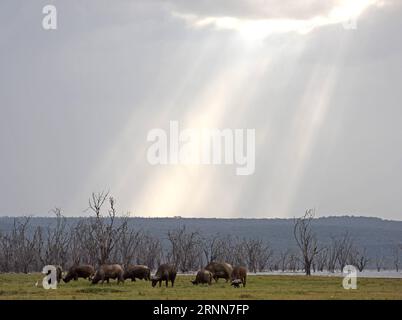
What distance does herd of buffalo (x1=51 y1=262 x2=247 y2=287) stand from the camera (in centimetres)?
4625

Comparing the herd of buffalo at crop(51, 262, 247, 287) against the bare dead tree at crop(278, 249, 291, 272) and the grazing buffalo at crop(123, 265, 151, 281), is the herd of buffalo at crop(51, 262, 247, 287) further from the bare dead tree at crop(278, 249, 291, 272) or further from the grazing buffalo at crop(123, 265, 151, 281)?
the bare dead tree at crop(278, 249, 291, 272)

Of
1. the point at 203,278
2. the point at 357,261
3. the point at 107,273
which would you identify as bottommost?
the point at 357,261

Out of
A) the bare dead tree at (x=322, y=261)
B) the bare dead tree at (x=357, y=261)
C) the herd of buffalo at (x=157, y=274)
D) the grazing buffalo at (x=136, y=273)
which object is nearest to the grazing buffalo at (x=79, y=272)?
the herd of buffalo at (x=157, y=274)

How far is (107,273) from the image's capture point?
4750 centimetres

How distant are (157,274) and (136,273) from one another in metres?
5.73

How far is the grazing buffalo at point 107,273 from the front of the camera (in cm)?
4725

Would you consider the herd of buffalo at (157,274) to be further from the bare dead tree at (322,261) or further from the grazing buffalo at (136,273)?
the bare dead tree at (322,261)

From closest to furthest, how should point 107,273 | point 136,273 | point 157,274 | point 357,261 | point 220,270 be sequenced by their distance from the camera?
point 157,274 < point 107,273 < point 136,273 < point 220,270 < point 357,261

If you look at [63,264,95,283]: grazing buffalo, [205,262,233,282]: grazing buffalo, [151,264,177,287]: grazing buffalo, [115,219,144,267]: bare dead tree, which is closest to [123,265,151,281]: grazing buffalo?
[63,264,95,283]: grazing buffalo

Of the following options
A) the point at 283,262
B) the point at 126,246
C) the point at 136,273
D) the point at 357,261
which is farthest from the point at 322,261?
the point at 136,273

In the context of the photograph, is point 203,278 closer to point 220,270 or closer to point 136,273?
point 220,270

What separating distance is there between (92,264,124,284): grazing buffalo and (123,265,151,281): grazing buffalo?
2.10 meters
